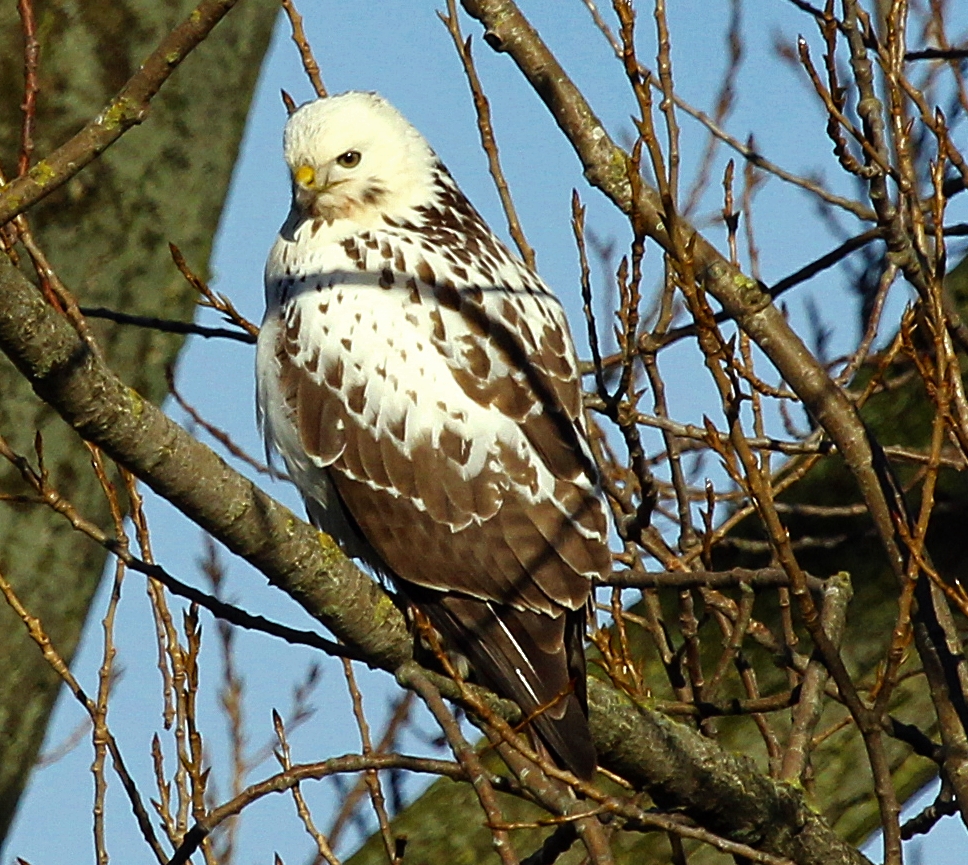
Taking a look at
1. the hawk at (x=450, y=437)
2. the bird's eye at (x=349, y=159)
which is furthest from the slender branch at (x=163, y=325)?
the bird's eye at (x=349, y=159)

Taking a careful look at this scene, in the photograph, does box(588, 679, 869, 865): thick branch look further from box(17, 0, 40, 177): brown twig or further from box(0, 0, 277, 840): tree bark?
box(0, 0, 277, 840): tree bark

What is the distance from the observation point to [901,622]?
10.0 ft

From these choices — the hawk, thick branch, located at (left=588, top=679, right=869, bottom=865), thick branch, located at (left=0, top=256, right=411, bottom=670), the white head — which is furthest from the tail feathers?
the white head

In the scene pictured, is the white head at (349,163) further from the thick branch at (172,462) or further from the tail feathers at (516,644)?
the thick branch at (172,462)

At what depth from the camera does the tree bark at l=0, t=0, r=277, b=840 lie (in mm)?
5102

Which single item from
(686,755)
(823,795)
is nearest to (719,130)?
(686,755)

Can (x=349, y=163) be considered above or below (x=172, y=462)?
above

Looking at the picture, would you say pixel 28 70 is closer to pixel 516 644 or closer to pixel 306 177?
pixel 306 177

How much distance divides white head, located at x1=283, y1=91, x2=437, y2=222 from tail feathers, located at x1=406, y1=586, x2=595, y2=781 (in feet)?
4.05

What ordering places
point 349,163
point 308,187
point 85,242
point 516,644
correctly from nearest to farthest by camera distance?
point 516,644 → point 308,187 → point 349,163 → point 85,242

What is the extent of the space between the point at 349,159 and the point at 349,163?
0.01 metres

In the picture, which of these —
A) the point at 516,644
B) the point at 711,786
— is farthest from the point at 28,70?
the point at 711,786

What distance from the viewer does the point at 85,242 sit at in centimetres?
531

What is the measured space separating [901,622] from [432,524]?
1553mm
